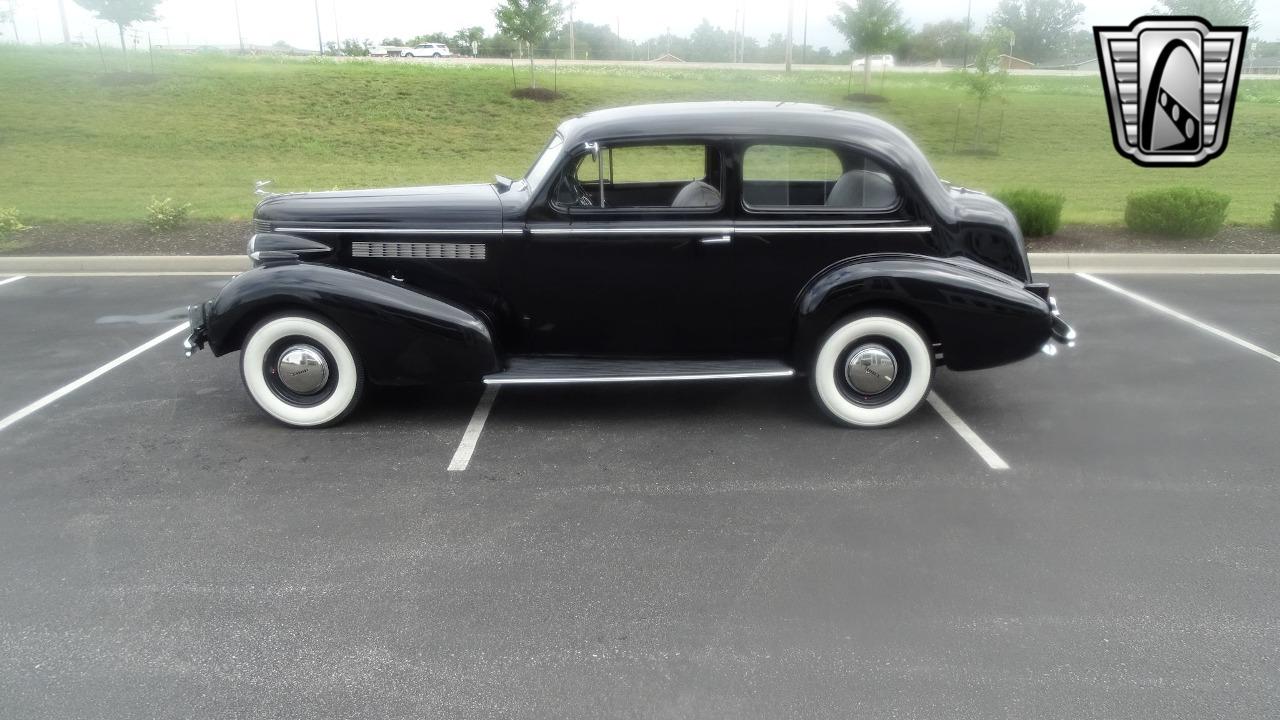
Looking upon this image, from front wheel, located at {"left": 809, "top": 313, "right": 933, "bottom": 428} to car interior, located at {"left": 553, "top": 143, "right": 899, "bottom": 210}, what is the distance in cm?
73

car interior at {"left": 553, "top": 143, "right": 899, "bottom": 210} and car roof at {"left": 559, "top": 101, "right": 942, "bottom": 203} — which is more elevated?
car roof at {"left": 559, "top": 101, "right": 942, "bottom": 203}

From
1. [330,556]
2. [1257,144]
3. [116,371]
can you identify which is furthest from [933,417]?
[1257,144]

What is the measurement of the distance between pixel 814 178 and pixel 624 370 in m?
1.62

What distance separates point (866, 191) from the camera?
5.32m

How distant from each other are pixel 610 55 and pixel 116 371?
60.7 meters

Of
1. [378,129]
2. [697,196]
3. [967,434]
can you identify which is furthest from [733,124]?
[378,129]

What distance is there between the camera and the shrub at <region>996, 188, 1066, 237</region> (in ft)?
33.3

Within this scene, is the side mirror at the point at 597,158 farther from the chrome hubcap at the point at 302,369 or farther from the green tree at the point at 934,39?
the green tree at the point at 934,39

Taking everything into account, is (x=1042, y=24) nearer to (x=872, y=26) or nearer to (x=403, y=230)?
(x=872, y=26)

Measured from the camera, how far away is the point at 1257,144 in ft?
71.8

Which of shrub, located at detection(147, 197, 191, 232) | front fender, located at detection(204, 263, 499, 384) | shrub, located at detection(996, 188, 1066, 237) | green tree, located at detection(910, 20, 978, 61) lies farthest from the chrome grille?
green tree, located at detection(910, 20, 978, 61)

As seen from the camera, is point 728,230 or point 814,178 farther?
point 814,178

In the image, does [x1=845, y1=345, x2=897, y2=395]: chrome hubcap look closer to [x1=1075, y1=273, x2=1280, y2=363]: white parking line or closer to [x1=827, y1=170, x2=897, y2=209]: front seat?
[x1=827, y1=170, x2=897, y2=209]: front seat

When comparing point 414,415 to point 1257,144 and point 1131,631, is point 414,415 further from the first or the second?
point 1257,144
